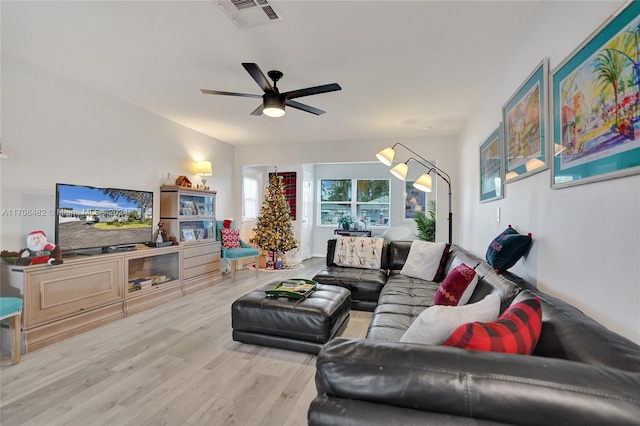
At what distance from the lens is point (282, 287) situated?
9.48ft

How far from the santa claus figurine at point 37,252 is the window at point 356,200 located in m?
6.19

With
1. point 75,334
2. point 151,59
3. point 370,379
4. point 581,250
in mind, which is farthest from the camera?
point 75,334

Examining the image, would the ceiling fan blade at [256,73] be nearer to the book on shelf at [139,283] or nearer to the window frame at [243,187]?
the book on shelf at [139,283]

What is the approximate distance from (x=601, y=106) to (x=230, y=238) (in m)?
5.07

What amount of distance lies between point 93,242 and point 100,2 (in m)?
2.34

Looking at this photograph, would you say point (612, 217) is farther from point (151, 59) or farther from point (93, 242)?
point (93, 242)

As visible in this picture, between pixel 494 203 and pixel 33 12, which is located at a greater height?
pixel 33 12

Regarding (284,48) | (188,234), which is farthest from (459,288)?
(188,234)

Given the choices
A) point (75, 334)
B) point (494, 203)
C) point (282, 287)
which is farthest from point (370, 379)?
point (75, 334)

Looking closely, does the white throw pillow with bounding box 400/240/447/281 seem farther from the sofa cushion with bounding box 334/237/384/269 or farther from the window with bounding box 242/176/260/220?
the window with bounding box 242/176/260/220

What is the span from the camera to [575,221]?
1.41 meters

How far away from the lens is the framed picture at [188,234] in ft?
14.8

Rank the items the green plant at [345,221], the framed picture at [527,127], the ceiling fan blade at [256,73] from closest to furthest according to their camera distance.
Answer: the framed picture at [527,127] → the ceiling fan blade at [256,73] → the green plant at [345,221]

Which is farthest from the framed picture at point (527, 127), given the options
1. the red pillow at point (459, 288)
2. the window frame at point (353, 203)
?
the window frame at point (353, 203)
